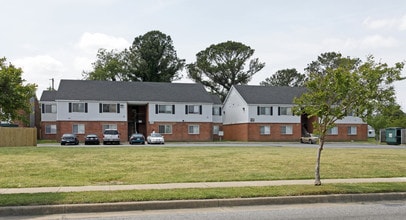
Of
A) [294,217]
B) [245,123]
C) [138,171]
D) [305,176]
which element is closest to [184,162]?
[138,171]

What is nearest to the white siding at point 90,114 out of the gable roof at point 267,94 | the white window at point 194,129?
the white window at point 194,129

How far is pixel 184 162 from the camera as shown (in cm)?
2102

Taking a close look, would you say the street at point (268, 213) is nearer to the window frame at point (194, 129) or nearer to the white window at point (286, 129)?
the window frame at point (194, 129)

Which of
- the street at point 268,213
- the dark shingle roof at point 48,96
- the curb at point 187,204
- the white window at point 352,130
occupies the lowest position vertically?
the street at point 268,213

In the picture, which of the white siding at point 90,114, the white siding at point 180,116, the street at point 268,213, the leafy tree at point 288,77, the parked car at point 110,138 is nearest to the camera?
the street at point 268,213

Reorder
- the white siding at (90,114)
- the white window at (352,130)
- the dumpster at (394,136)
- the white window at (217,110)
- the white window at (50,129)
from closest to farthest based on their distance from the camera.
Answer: the dumpster at (394,136), the white siding at (90,114), the white window at (50,129), the white window at (352,130), the white window at (217,110)

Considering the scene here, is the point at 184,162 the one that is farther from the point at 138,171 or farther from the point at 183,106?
the point at 183,106

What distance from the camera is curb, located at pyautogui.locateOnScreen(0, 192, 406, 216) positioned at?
1040cm

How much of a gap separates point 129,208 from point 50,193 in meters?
2.61

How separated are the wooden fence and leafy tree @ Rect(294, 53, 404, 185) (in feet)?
109

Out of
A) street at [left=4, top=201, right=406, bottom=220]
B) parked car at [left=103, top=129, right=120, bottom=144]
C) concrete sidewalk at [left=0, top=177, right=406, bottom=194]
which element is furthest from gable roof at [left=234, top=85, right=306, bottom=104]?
street at [left=4, top=201, right=406, bottom=220]

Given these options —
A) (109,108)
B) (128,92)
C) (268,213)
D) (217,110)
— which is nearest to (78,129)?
(109,108)

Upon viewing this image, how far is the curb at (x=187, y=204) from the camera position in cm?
1040

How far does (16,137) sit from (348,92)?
3493 cm
